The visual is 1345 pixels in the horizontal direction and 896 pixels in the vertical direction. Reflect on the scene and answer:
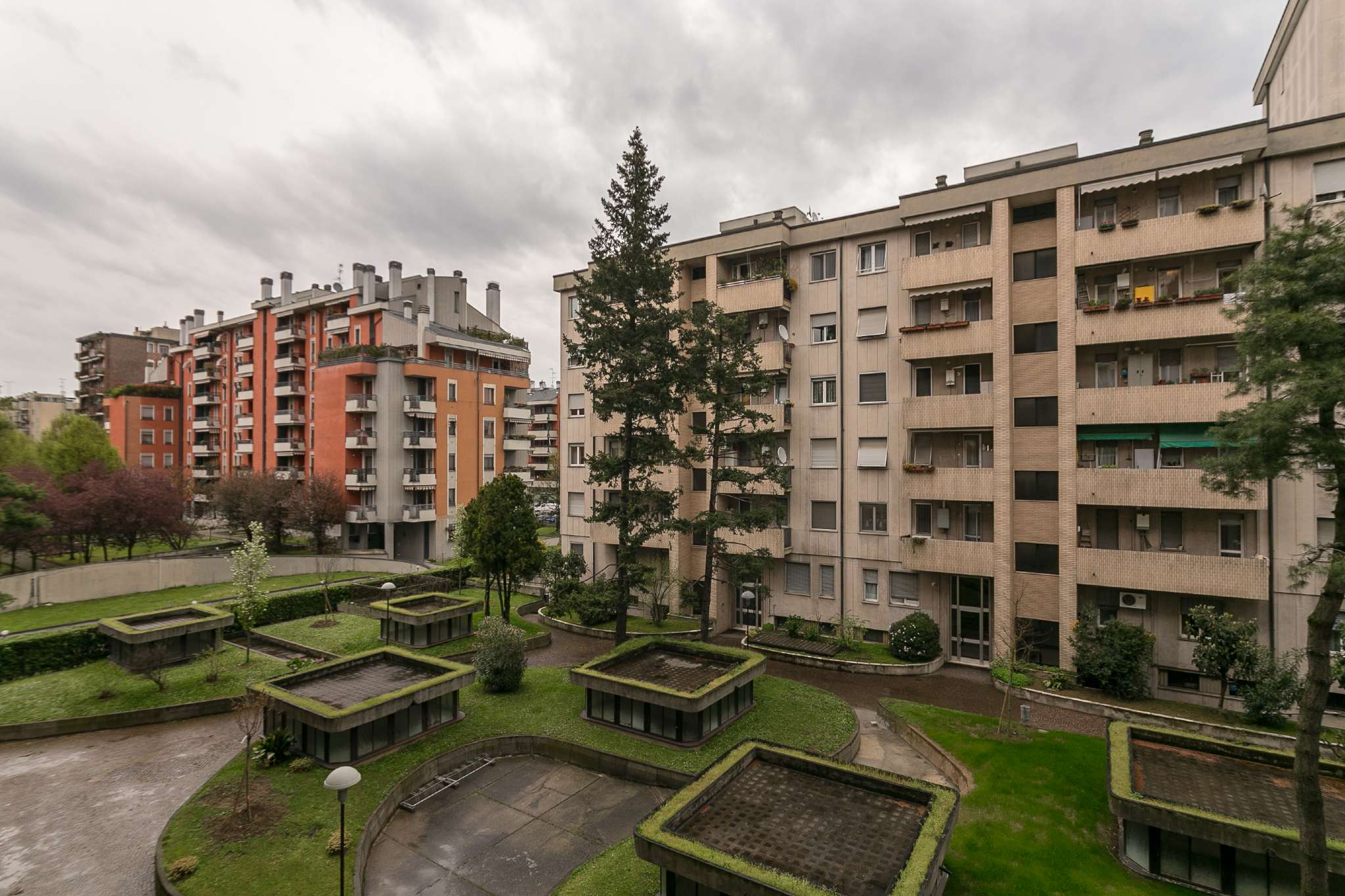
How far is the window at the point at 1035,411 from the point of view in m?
24.2

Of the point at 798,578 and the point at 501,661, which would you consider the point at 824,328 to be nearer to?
the point at 798,578

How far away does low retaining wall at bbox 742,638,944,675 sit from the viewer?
24422 millimetres

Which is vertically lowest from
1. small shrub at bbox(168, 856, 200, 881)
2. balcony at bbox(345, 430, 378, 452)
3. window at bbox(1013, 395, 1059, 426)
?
small shrub at bbox(168, 856, 200, 881)

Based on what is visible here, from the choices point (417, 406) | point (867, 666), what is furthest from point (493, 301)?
point (867, 666)

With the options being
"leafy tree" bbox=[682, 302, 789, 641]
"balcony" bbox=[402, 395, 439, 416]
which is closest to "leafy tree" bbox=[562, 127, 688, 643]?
"leafy tree" bbox=[682, 302, 789, 641]

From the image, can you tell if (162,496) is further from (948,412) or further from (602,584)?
(948,412)

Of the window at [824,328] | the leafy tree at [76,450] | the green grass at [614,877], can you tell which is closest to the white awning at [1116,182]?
the window at [824,328]

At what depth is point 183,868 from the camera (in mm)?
11523

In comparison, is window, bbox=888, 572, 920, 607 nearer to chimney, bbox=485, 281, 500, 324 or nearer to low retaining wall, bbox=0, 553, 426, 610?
low retaining wall, bbox=0, 553, 426, 610

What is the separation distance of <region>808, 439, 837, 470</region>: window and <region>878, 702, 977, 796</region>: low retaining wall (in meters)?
11.2

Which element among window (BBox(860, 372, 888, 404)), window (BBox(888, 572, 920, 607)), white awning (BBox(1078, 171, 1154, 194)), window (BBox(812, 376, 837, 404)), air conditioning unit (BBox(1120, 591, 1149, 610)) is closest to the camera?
white awning (BBox(1078, 171, 1154, 194))

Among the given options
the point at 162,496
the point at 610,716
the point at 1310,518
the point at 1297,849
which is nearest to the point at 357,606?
the point at 162,496

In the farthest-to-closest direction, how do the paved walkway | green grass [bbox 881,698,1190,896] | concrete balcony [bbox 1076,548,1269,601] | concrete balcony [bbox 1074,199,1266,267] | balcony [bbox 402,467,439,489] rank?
1. balcony [bbox 402,467,439,489]
2. concrete balcony [bbox 1074,199,1266,267]
3. concrete balcony [bbox 1076,548,1269,601]
4. the paved walkway
5. green grass [bbox 881,698,1190,896]

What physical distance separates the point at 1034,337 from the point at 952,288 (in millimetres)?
3845
